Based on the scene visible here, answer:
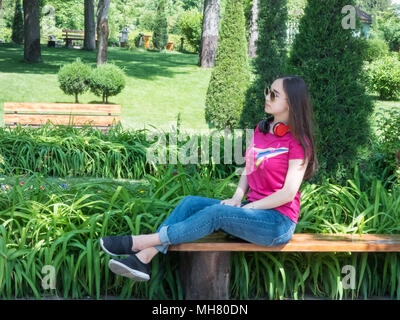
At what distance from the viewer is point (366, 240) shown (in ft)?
11.9

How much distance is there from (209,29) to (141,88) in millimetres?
3929

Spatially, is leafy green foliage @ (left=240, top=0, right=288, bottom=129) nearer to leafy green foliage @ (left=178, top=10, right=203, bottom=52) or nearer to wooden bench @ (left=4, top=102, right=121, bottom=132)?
wooden bench @ (left=4, top=102, right=121, bottom=132)

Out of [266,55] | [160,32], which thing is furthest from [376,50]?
[266,55]

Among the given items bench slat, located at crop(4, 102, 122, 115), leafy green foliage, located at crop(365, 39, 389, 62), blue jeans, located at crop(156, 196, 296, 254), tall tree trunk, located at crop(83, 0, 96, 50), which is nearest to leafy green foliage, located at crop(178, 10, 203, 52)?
tall tree trunk, located at crop(83, 0, 96, 50)

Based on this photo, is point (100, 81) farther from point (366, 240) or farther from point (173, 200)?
point (366, 240)

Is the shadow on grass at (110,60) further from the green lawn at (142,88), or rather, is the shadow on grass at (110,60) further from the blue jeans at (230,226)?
the blue jeans at (230,226)

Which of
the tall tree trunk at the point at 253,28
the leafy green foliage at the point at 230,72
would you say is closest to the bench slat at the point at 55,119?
the leafy green foliage at the point at 230,72

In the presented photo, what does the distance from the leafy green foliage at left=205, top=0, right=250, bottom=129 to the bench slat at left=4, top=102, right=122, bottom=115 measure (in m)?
3.22

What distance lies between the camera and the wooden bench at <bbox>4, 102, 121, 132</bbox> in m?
9.41

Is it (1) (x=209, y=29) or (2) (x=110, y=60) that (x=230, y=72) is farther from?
(2) (x=110, y=60)

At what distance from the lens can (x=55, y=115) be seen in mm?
9438

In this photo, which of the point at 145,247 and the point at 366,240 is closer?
the point at 145,247

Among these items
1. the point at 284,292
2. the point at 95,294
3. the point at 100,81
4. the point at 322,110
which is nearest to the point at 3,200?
the point at 95,294
